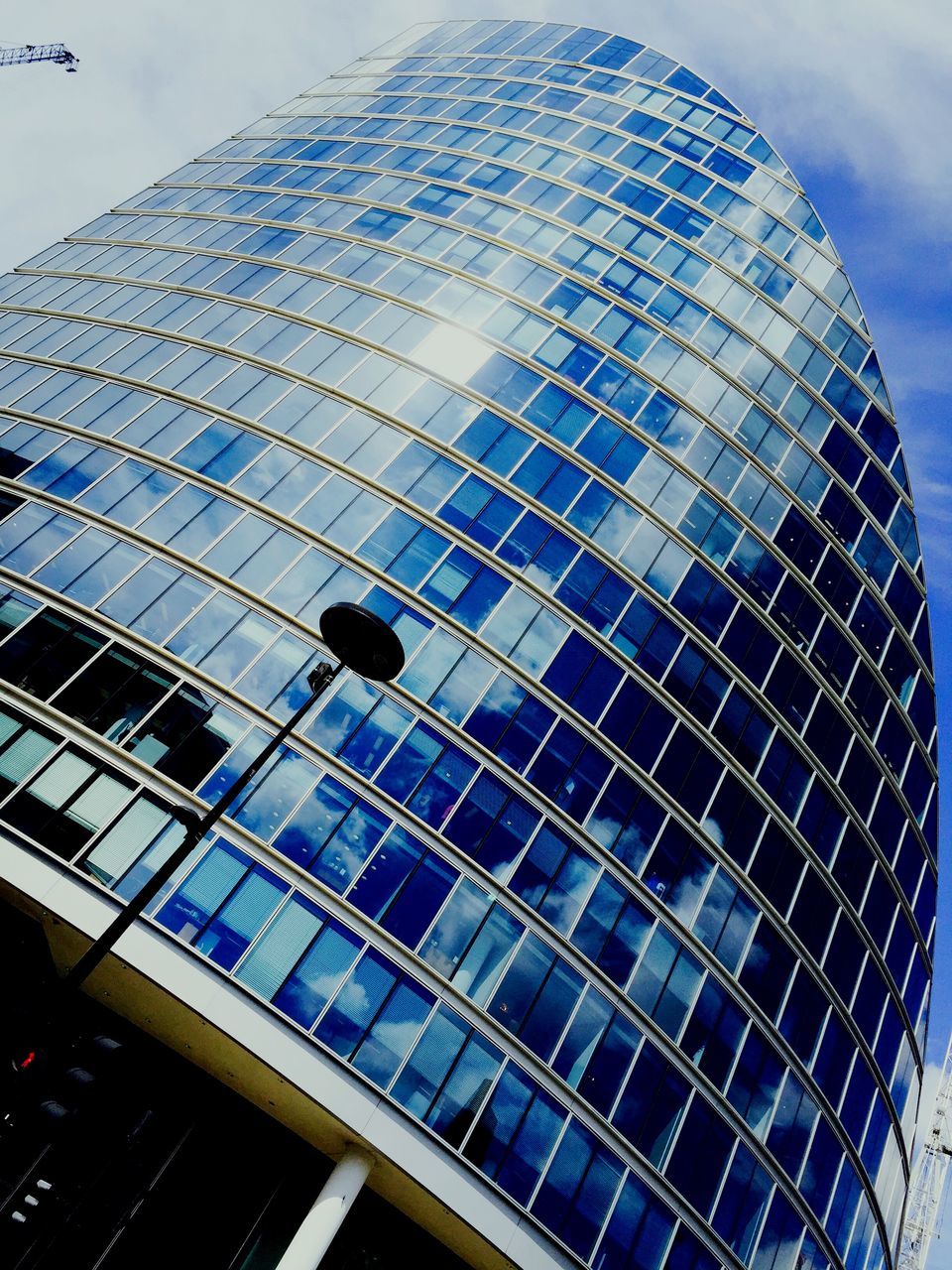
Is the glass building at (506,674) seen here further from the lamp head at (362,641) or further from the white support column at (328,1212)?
the lamp head at (362,641)

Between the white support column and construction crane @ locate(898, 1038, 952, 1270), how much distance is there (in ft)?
177

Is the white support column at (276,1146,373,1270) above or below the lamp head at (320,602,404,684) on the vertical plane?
below

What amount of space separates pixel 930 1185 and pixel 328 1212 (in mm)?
59046

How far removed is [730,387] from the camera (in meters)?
33.0

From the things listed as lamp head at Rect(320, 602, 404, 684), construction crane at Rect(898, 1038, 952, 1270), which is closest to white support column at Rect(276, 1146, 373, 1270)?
lamp head at Rect(320, 602, 404, 684)

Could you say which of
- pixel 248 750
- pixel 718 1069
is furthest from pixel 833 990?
pixel 248 750

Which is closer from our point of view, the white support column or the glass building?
Answer: the white support column

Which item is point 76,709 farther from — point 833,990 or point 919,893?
point 919,893

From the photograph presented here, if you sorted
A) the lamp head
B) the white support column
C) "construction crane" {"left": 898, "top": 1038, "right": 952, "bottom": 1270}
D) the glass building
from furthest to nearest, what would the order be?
"construction crane" {"left": 898, "top": 1038, "right": 952, "bottom": 1270} → the glass building → the white support column → the lamp head

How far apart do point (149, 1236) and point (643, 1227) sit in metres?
10.7

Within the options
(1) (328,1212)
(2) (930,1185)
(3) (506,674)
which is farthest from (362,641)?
(2) (930,1185)

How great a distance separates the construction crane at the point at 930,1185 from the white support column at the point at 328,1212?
53865 mm

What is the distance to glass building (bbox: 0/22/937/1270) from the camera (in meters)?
18.9

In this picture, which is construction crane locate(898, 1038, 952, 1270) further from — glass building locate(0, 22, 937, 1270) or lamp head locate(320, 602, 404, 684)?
lamp head locate(320, 602, 404, 684)
